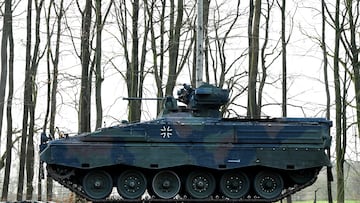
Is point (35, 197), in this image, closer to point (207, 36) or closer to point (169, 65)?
point (169, 65)

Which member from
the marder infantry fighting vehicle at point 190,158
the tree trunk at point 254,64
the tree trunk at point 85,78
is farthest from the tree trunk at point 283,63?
the marder infantry fighting vehicle at point 190,158

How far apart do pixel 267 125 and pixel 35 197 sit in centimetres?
1991

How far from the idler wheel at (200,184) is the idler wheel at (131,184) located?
115 centimetres

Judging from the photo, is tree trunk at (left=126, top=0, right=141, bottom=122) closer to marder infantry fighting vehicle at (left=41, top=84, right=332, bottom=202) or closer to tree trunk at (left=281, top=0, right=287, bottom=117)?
tree trunk at (left=281, top=0, right=287, bottom=117)

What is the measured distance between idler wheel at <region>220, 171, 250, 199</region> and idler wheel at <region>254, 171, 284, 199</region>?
0.26m

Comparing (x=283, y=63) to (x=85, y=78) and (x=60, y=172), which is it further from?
(x=60, y=172)

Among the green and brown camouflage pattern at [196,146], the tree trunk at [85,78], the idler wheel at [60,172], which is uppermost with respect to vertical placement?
the tree trunk at [85,78]

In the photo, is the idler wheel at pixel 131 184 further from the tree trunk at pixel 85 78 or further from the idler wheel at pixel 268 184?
the tree trunk at pixel 85 78

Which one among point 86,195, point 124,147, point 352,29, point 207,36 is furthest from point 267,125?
point 207,36

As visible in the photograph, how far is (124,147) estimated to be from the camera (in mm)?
17594

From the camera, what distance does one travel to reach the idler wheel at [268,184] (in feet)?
59.0

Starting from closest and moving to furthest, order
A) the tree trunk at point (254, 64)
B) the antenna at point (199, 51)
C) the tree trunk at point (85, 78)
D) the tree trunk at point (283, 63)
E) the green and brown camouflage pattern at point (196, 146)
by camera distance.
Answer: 1. the green and brown camouflage pattern at point (196, 146)
2. the antenna at point (199, 51)
3. the tree trunk at point (85, 78)
4. the tree trunk at point (254, 64)
5. the tree trunk at point (283, 63)

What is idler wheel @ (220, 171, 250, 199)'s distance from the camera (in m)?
18.0

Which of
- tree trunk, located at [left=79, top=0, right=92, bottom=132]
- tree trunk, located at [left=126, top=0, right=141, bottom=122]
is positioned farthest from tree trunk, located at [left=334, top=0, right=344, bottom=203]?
tree trunk, located at [left=79, top=0, right=92, bottom=132]
